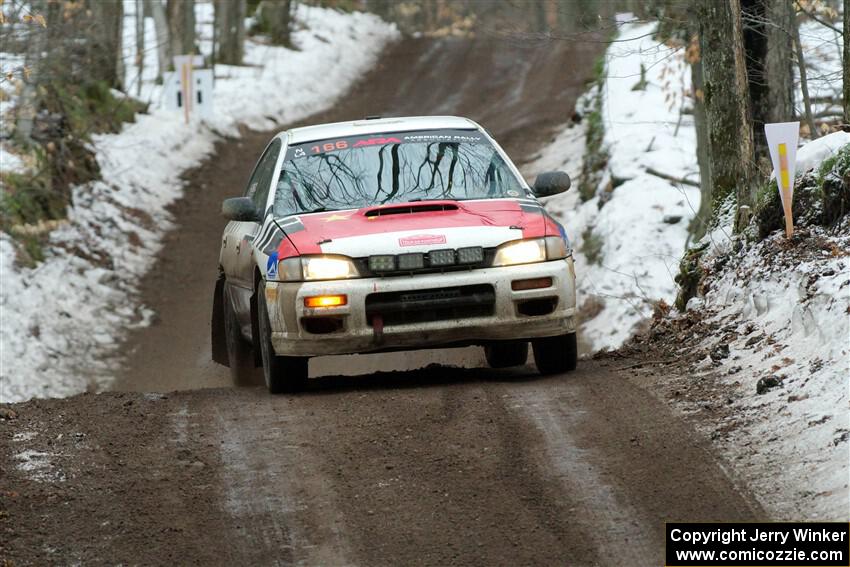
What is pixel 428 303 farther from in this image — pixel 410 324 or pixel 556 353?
pixel 556 353

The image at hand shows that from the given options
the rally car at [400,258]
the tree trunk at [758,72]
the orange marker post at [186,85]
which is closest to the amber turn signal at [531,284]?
the rally car at [400,258]

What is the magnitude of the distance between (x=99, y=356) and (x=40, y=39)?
4142 millimetres

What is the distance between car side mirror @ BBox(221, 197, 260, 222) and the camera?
884cm

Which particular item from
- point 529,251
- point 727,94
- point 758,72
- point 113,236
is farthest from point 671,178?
point 529,251

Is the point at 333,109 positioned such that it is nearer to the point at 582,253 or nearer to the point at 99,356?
the point at 582,253

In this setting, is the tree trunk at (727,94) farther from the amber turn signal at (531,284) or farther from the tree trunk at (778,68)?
the amber turn signal at (531,284)

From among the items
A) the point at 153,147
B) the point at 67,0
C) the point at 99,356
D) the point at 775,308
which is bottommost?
the point at 99,356

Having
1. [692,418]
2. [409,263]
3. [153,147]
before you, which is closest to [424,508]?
[692,418]

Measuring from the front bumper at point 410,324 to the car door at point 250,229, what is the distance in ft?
3.14

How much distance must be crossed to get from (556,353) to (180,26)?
23.2 meters

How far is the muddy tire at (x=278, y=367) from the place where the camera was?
8.35 m

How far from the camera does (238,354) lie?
402 inches

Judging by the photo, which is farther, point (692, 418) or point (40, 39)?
point (40, 39)

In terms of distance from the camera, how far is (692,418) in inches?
270
